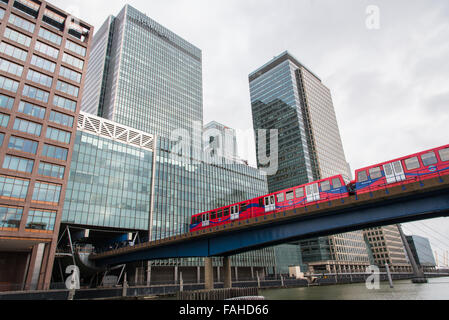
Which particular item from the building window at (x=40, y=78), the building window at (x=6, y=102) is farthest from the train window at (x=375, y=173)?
the building window at (x=40, y=78)

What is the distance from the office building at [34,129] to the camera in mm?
44438

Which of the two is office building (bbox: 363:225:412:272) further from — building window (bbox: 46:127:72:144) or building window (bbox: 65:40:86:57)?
building window (bbox: 65:40:86:57)

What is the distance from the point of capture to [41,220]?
4575 cm

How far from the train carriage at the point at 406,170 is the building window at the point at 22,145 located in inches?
2008

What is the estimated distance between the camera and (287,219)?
30.9 m

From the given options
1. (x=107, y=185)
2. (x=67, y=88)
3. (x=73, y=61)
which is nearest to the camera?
(x=67, y=88)

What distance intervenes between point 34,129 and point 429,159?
190 feet

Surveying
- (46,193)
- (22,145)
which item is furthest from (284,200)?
(22,145)

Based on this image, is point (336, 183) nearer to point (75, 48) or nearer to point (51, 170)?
point (51, 170)

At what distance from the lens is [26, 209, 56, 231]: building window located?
44625 mm

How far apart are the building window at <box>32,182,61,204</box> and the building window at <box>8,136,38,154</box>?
6106mm

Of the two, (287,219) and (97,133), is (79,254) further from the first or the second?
(287,219)

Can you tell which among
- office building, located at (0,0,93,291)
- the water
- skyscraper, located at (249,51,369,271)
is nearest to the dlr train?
the water
